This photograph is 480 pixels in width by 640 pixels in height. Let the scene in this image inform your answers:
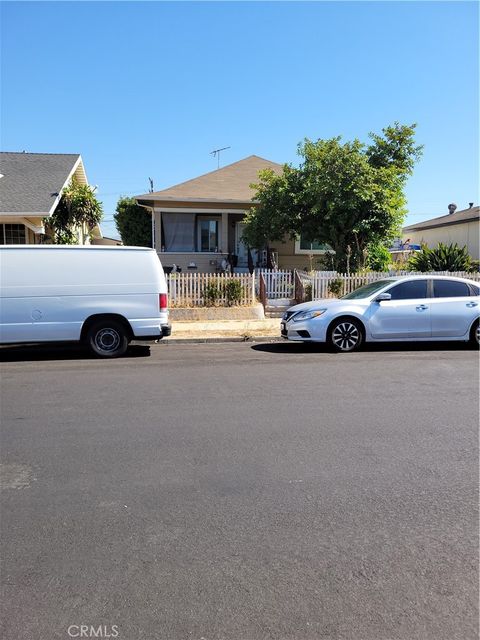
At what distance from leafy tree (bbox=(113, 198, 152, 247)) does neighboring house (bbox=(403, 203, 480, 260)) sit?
17112 millimetres

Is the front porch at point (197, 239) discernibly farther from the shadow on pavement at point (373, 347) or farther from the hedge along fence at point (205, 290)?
the shadow on pavement at point (373, 347)

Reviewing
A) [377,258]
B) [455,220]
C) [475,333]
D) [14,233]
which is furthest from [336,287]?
[455,220]

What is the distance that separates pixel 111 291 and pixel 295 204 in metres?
8.37

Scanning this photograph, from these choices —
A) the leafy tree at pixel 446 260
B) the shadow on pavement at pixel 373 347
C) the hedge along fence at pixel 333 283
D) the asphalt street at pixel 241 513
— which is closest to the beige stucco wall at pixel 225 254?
the leafy tree at pixel 446 260

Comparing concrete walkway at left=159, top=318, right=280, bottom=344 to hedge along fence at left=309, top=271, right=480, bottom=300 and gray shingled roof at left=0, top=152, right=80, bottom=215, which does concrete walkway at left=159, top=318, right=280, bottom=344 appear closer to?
hedge along fence at left=309, top=271, right=480, bottom=300

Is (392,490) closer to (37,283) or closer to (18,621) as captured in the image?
(18,621)

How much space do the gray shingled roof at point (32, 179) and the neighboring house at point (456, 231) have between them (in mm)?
19634

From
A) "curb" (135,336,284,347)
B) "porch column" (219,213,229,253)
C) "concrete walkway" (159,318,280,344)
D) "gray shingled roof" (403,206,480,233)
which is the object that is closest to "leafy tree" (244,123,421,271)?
"porch column" (219,213,229,253)

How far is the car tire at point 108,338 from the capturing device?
9.63 metres

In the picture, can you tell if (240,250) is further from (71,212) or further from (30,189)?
(30,189)

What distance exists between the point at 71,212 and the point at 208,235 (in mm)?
5289

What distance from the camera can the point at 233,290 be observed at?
14.8m

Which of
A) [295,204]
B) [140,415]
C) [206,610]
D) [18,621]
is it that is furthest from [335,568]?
[295,204]

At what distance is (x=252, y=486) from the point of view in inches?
155
